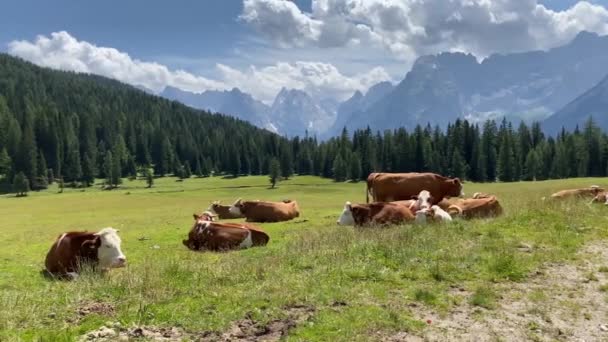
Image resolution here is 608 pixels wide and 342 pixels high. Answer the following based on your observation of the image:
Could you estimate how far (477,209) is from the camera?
19125 mm

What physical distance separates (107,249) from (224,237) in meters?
4.27

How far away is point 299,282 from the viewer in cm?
995

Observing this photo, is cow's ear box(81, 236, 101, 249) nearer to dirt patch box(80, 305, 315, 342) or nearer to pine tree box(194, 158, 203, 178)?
dirt patch box(80, 305, 315, 342)

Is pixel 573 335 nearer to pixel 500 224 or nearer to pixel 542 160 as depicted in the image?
pixel 500 224

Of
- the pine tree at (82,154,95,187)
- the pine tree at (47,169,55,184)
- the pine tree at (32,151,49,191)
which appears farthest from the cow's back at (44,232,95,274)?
the pine tree at (82,154,95,187)

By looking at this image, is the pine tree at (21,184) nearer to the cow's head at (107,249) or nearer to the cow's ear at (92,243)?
the cow's ear at (92,243)

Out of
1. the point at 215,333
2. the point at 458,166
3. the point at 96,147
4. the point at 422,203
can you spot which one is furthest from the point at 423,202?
the point at 96,147

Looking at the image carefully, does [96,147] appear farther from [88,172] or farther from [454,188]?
[454,188]

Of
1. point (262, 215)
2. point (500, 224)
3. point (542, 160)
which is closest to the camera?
point (500, 224)

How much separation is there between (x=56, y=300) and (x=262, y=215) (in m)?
17.4

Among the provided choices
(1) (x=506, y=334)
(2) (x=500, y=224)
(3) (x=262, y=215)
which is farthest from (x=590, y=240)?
(3) (x=262, y=215)

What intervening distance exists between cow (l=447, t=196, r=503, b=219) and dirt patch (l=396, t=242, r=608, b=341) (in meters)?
7.98

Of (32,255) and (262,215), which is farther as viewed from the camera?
(262,215)

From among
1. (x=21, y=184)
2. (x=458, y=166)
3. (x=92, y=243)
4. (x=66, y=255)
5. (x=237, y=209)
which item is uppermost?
(x=458, y=166)
